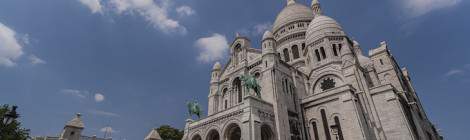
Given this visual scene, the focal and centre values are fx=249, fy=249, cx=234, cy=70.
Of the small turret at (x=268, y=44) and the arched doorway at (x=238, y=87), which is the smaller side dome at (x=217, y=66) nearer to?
the arched doorway at (x=238, y=87)

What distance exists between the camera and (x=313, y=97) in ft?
88.5

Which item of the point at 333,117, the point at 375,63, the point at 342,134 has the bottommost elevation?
the point at 342,134

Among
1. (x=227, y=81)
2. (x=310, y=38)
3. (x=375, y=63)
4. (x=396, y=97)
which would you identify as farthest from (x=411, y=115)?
(x=227, y=81)

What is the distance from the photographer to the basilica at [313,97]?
22.4 meters

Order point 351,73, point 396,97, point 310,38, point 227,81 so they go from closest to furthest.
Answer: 1. point 396,97
2. point 351,73
3. point 227,81
4. point 310,38

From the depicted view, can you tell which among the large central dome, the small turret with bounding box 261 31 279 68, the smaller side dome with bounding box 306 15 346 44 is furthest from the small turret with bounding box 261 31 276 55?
the large central dome

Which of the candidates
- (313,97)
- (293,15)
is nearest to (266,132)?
(313,97)

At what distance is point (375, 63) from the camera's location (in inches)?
1330

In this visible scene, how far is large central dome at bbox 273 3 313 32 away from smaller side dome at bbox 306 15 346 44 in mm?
8676

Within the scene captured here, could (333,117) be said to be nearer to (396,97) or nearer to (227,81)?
(396,97)

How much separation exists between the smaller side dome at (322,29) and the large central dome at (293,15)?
8.68 meters

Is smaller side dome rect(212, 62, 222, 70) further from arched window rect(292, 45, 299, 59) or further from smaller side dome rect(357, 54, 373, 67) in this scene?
smaller side dome rect(357, 54, 373, 67)

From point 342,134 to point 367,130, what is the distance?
223 centimetres

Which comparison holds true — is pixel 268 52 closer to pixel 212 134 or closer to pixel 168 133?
pixel 212 134
